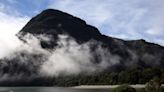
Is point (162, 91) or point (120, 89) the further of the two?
point (162, 91)

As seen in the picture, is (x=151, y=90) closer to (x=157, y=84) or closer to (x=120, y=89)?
(x=157, y=84)

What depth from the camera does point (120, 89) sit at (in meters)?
125

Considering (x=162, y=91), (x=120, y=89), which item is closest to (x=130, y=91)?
(x=120, y=89)

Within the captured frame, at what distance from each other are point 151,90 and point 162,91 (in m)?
6.27

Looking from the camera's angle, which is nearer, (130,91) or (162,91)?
(130,91)

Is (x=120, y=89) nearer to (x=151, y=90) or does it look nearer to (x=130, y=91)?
(x=130, y=91)

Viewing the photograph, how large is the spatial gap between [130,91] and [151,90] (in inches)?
1267

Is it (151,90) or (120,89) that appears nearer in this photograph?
(120,89)

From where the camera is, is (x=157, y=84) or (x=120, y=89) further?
(x=157, y=84)

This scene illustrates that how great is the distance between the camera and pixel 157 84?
156500 millimetres

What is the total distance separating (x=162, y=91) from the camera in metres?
148

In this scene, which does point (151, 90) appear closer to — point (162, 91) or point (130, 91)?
point (162, 91)

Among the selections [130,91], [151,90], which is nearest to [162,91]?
[151,90]

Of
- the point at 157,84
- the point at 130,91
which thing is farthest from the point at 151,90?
the point at 130,91
